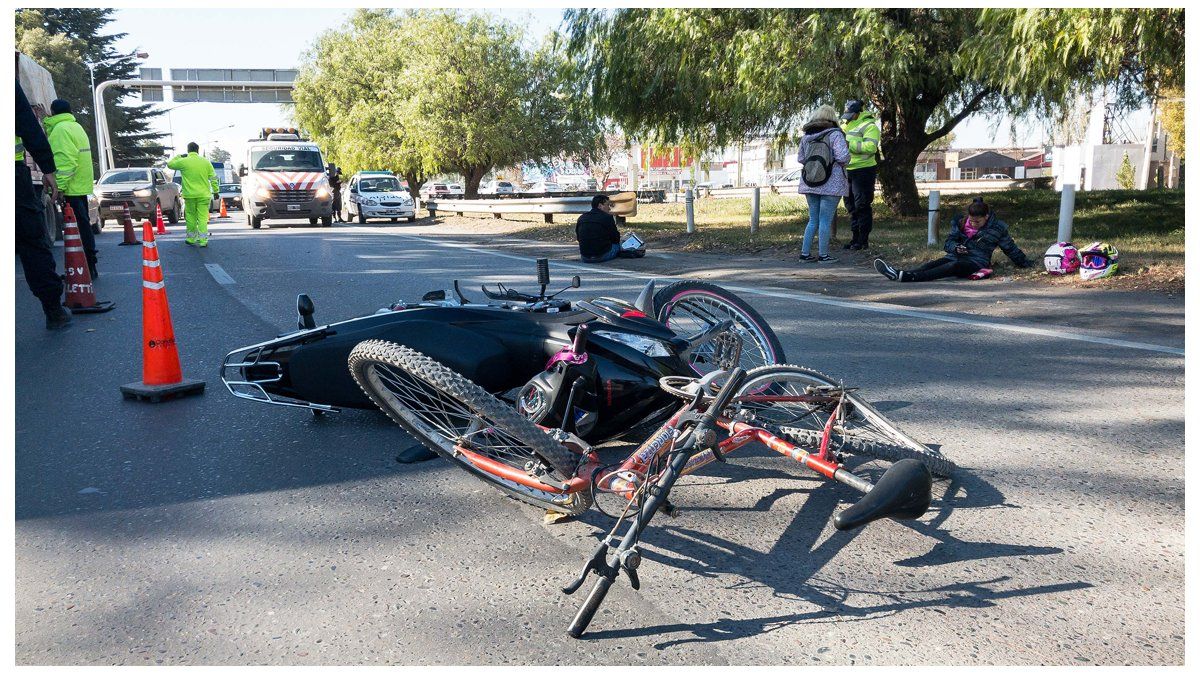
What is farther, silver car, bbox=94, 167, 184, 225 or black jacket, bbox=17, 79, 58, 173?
silver car, bbox=94, 167, 184, 225

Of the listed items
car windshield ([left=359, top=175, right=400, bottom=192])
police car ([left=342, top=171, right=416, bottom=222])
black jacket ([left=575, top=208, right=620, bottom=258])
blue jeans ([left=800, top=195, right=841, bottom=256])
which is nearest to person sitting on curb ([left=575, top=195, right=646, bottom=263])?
black jacket ([left=575, top=208, right=620, bottom=258])

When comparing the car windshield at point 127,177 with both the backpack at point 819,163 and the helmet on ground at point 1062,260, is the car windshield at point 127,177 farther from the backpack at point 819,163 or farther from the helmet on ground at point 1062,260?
the helmet on ground at point 1062,260

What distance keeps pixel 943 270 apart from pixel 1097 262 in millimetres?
1438

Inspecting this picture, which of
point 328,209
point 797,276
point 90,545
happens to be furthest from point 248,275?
point 328,209

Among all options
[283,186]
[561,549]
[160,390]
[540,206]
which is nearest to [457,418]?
[561,549]

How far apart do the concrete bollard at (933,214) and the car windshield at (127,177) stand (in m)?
23.6

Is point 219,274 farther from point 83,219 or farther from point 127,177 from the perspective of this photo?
point 127,177

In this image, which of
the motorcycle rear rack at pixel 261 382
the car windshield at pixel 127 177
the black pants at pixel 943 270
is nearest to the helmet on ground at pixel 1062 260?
the black pants at pixel 943 270

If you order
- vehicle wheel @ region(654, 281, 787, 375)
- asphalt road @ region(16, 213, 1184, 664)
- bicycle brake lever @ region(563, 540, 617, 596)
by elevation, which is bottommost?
asphalt road @ region(16, 213, 1184, 664)

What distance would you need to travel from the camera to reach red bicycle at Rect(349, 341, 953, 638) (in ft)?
9.04

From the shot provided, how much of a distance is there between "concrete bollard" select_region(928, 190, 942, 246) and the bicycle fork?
11.0 meters

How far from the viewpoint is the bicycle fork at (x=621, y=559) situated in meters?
2.59

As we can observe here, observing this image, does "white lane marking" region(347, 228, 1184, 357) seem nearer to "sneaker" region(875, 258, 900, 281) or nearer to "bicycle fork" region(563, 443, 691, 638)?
"sneaker" region(875, 258, 900, 281)
